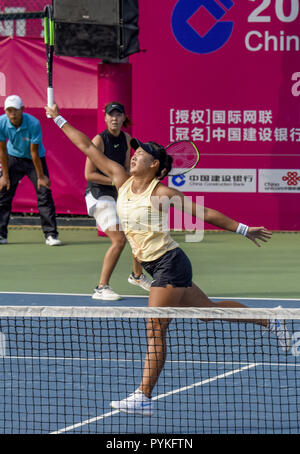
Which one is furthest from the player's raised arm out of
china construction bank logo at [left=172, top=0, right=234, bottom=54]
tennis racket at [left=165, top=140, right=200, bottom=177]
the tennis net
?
china construction bank logo at [left=172, top=0, right=234, bottom=54]

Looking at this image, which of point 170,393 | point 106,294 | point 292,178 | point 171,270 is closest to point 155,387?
point 170,393

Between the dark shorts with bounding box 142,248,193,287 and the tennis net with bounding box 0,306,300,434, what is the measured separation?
0.90 ft

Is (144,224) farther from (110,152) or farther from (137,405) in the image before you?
(110,152)

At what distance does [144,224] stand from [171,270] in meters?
0.33

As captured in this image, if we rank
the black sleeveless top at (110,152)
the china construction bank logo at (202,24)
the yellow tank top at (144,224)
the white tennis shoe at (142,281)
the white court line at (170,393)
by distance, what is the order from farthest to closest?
the china construction bank logo at (202,24), the white tennis shoe at (142,281), the black sleeveless top at (110,152), the yellow tank top at (144,224), the white court line at (170,393)

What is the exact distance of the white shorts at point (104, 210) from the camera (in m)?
9.11

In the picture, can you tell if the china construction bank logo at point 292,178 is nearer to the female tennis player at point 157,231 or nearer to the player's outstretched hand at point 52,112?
the player's outstretched hand at point 52,112

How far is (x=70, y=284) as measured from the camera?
33.9 ft

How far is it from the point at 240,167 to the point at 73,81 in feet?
8.85

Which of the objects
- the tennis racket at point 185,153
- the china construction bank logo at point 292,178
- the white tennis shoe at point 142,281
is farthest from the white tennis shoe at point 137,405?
the china construction bank logo at point 292,178

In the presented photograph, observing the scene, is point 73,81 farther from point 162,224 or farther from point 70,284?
point 162,224

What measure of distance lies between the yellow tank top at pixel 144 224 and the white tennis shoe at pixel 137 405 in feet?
2.91

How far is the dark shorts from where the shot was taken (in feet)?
20.2
